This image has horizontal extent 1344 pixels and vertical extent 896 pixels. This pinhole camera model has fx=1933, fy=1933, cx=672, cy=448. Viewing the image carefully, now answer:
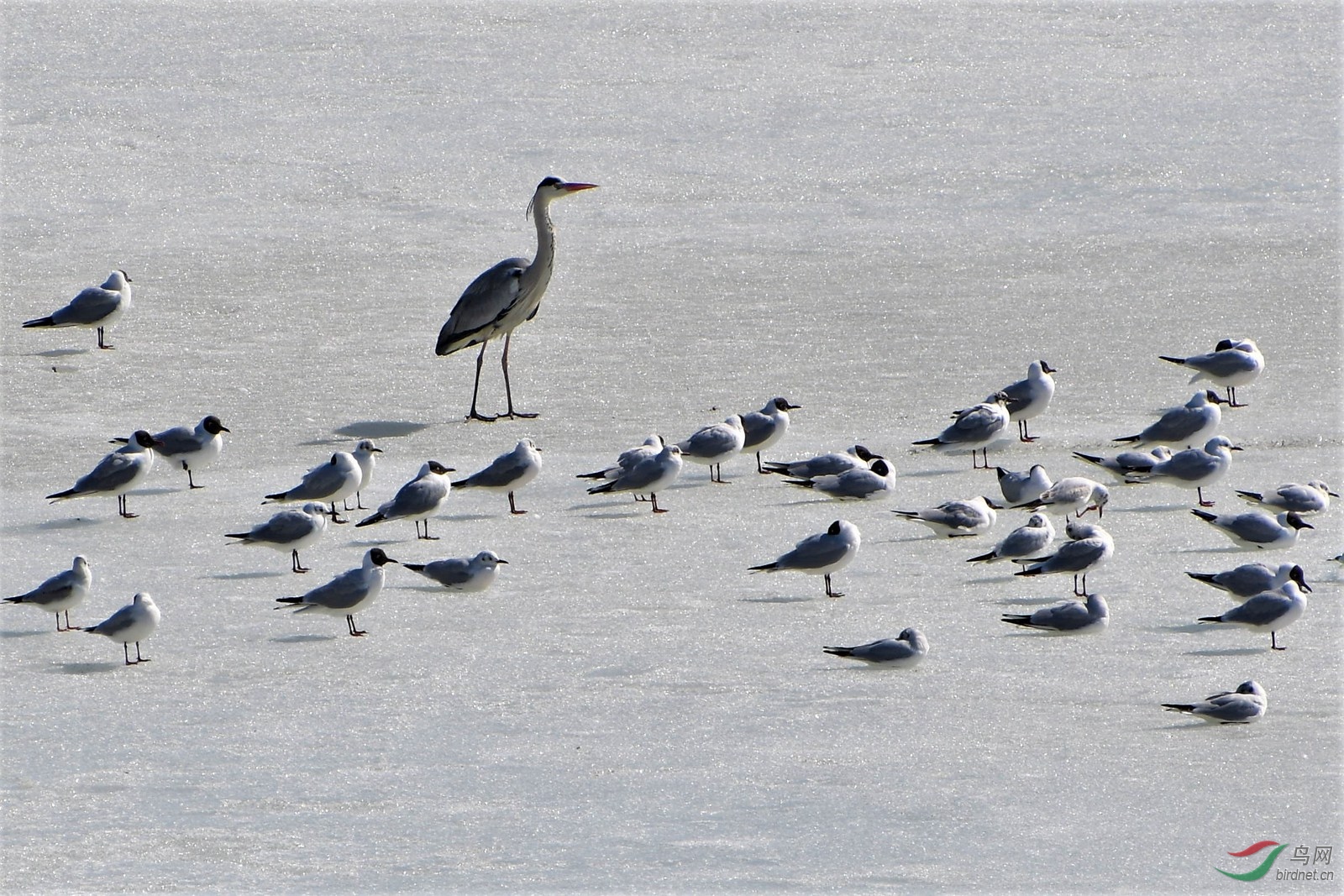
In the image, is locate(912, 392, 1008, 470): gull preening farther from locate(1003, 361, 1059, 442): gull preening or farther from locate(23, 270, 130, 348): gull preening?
locate(23, 270, 130, 348): gull preening

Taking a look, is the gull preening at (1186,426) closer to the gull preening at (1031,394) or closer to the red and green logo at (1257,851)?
the gull preening at (1031,394)

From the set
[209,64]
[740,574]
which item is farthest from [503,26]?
[740,574]

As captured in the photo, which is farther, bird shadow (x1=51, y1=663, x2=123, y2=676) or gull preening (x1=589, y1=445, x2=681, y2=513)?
gull preening (x1=589, y1=445, x2=681, y2=513)

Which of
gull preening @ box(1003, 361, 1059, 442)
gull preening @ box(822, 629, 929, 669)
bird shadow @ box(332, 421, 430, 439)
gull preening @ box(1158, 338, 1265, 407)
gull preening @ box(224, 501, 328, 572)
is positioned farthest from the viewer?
gull preening @ box(1158, 338, 1265, 407)

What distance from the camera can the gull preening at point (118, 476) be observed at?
11.4 m

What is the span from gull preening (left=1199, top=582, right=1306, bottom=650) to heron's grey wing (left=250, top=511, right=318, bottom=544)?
4717 mm

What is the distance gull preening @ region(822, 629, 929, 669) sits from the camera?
862 centimetres

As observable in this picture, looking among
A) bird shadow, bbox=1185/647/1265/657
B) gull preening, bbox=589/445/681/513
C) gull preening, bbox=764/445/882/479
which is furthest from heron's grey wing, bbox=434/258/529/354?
bird shadow, bbox=1185/647/1265/657

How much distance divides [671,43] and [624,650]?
15.6 m

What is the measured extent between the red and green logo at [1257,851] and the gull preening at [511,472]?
18.5 ft

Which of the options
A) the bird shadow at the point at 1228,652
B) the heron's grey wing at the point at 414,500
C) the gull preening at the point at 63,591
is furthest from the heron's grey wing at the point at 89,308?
the bird shadow at the point at 1228,652

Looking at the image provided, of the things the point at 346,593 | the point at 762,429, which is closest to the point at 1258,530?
the point at 762,429

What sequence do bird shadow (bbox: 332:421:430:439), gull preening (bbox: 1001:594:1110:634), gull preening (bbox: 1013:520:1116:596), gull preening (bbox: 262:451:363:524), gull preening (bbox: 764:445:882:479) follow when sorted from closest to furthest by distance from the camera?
1. gull preening (bbox: 1001:594:1110:634)
2. gull preening (bbox: 1013:520:1116:596)
3. gull preening (bbox: 262:451:363:524)
4. gull preening (bbox: 764:445:882:479)
5. bird shadow (bbox: 332:421:430:439)

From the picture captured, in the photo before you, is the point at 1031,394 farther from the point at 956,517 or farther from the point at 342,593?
the point at 342,593
